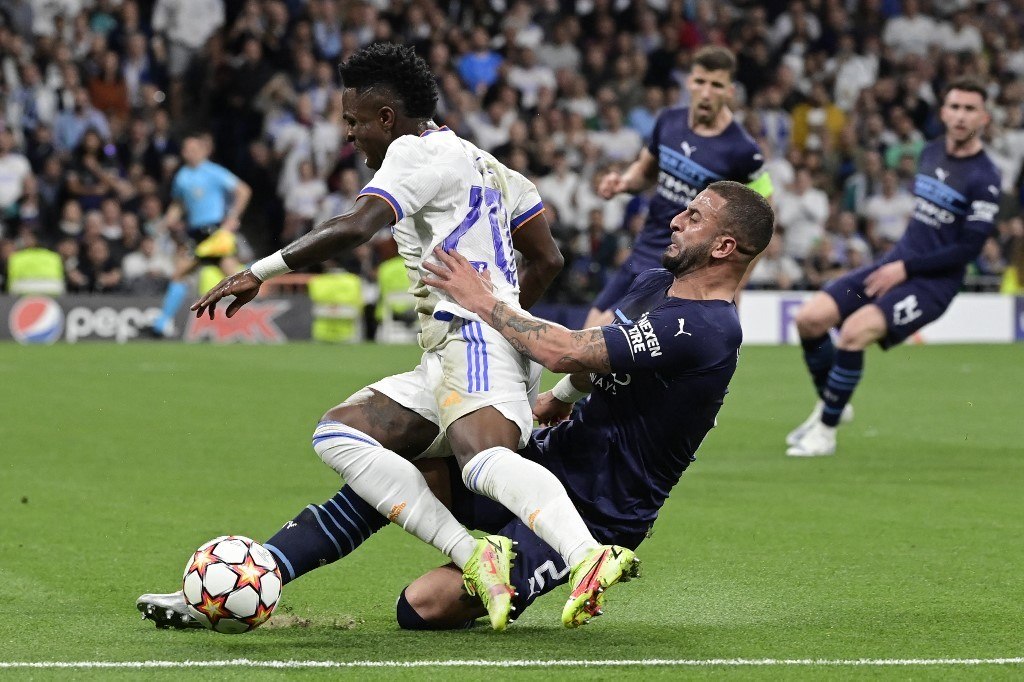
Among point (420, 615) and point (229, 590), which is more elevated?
point (229, 590)

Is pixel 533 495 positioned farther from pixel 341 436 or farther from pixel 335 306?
pixel 335 306

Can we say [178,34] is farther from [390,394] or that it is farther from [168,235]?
[390,394]

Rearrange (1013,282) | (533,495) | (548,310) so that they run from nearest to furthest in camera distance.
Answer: (533,495) → (548,310) → (1013,282)

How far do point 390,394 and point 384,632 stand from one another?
31.1 inches

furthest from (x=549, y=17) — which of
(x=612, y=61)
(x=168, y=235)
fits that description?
(x=168, y=235)

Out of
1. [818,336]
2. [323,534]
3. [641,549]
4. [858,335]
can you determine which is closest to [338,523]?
[323,534]

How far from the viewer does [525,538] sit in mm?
5246

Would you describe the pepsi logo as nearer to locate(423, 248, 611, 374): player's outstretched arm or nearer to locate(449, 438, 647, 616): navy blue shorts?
locate(449, 438, 647, 616): navy blue shorts

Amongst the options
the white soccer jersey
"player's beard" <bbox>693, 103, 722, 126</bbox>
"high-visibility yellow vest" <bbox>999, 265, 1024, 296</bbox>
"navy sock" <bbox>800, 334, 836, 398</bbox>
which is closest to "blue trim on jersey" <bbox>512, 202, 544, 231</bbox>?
the white soccer jersey

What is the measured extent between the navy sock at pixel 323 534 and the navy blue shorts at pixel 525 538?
0.97ft

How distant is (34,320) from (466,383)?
15118 millimetres

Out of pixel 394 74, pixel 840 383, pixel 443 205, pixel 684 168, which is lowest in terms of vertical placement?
pixel 840 383

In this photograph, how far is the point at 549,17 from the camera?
952 inches

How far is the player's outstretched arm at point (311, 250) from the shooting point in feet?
16.1
